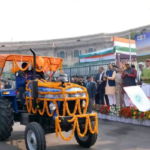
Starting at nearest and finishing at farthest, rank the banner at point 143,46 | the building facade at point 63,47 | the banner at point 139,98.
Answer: the banner at point 139,98
the banner at point 143,46
the building facade at point 63,47

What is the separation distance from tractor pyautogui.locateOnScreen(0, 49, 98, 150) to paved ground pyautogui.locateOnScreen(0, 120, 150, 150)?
1.05 ft

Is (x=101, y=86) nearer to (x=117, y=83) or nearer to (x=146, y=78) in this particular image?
(x=117, y=83)

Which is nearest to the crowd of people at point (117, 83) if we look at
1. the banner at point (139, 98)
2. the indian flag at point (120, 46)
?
the banner at point (139, 98)

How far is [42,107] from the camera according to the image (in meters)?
6.52

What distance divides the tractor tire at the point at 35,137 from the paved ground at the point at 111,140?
27.3 inches

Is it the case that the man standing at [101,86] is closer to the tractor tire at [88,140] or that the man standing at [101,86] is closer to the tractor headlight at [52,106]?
the tractor tire at [88,140]

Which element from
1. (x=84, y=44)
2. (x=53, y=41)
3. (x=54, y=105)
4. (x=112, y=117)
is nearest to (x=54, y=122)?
(x=54, y=105)

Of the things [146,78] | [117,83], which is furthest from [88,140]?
[117,83]

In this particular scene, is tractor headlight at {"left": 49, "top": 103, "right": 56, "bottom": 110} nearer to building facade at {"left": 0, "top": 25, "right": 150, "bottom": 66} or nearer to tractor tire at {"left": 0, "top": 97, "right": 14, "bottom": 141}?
tractor tire at {"left": 0, "top": 97, "right": 14, "bottom": 141}

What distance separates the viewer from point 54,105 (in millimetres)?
5945

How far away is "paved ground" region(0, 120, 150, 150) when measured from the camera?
661 cm

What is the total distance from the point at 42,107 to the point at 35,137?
953mm

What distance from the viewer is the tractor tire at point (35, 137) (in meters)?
5.65

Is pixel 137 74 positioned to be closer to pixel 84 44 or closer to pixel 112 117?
pixel 112 117
